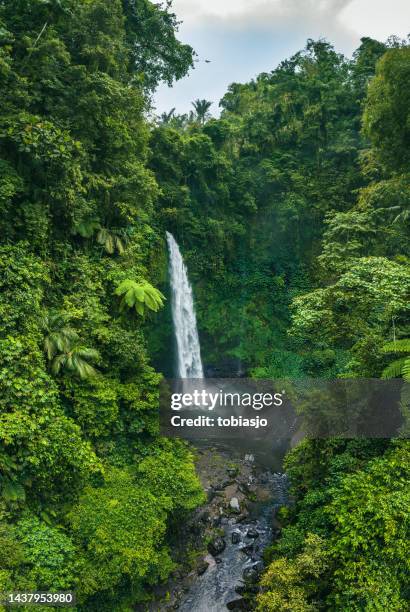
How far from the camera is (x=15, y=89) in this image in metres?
9.31

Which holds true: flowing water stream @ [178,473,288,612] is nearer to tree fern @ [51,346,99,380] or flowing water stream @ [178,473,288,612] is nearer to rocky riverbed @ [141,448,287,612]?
rocky riverbed @ [141,448,287,612]

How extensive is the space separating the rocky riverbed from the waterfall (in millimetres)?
6174

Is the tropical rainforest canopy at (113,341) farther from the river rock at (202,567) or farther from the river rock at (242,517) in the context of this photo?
the river rock at (242,517)

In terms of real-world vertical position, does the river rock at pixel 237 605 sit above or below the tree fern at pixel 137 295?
below

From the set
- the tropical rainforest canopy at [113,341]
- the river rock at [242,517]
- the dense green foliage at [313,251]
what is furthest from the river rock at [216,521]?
the dense green foliage at [313,251]

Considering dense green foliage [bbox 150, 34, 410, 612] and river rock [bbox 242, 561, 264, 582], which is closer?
dense green foliage [bbox 150, 34, 410, 612]

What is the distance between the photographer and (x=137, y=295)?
437 inches

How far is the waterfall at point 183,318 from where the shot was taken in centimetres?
1975

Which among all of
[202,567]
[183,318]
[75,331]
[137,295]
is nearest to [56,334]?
[75,331]

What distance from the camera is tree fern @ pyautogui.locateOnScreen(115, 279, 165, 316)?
1114 centimetres

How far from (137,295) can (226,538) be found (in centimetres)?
668

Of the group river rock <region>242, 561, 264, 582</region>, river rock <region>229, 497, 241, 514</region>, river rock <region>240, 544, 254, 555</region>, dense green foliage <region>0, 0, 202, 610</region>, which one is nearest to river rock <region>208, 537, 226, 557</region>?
river rock <region>240, 544, 254, 555</region>

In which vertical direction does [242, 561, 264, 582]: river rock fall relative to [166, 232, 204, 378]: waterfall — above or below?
below

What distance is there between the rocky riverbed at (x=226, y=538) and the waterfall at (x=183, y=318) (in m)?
6.17
